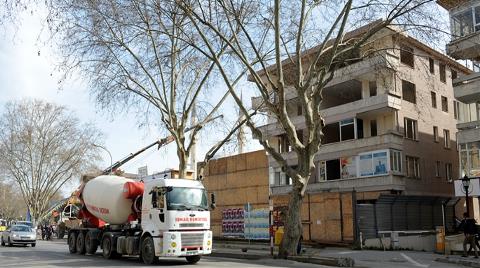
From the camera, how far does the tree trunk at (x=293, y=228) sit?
19.1 meters

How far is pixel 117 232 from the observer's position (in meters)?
20.2

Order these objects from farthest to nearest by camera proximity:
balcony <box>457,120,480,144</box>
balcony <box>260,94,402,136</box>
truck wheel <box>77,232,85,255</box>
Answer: balcony <box>260,94,402,136</box> < balcony <box>457,120,480,144</box> < truck wheel <box>77,232,85,255</box>

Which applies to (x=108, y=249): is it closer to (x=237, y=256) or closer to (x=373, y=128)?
(x=237, y=256)

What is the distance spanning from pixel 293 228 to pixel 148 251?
531 cm

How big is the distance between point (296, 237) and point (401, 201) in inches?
491

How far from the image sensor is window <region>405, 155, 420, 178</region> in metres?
37.5

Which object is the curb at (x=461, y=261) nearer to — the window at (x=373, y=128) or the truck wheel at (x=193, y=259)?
the truck wheel at (x=193, y=259)

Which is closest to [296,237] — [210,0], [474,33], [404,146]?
[210,0]

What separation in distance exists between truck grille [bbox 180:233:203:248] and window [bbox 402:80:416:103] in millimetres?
25984

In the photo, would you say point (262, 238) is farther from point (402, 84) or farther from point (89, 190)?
point (402, 84)

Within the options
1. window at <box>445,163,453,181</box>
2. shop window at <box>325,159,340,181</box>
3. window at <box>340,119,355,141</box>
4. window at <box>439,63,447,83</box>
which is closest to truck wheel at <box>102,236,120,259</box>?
shop window at <box>325,159,340,181</box>

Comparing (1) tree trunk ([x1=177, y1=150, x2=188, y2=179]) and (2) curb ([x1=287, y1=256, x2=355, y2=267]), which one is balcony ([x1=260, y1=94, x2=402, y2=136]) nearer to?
(1) tree trunk ([x1=177, y1=150, x2=188, y2=179])

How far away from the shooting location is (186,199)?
58.3 feet

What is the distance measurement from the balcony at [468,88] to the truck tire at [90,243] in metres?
22.4
